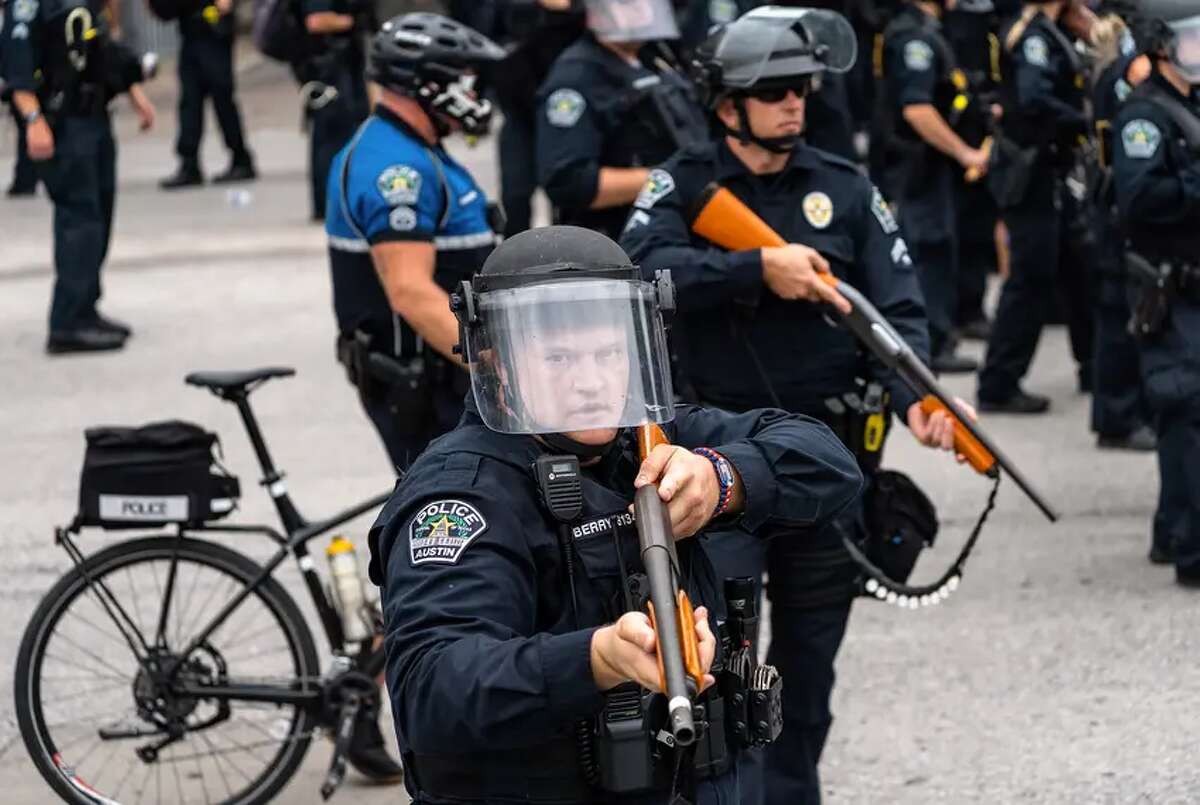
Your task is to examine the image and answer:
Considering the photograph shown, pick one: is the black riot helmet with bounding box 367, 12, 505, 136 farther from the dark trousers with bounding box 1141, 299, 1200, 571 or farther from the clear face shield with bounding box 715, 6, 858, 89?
the dark trousers with bounding box 1141, 299, 1200, 571

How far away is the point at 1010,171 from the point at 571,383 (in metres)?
6.97

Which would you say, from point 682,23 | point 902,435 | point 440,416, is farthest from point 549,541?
point 682,23

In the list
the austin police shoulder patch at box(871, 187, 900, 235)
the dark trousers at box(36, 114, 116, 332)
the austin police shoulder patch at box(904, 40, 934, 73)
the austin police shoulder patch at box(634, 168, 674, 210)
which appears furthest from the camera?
the dark trousers at box(36, 114, 116, 332)

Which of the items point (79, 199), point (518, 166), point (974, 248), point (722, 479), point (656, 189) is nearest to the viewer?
point (722, 479)

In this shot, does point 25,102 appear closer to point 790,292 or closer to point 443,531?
point 790,292

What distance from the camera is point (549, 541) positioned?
2.96 metres

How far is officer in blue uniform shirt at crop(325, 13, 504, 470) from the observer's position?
18.4 ft

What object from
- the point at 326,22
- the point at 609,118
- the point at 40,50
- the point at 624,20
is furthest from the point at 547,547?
the point at 326,22

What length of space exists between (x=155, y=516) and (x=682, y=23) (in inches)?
255

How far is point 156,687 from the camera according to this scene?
207 inches

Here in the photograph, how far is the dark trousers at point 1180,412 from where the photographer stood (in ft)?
22.9

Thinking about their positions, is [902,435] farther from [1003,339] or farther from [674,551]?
[674,551]

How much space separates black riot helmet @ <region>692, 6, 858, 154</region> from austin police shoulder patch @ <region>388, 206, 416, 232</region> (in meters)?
0.83

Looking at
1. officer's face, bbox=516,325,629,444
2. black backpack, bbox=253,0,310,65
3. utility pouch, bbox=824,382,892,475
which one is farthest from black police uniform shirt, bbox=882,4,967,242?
officer's face, bbox=516,325,629,444
